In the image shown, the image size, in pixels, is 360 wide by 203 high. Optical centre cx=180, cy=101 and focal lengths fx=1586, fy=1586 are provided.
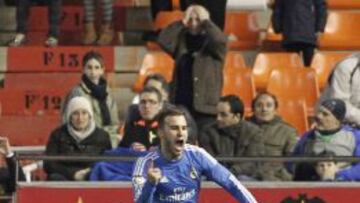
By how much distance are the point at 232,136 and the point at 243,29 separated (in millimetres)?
4438

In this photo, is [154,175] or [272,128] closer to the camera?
[154,175]

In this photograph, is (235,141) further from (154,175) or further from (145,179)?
(154,175)

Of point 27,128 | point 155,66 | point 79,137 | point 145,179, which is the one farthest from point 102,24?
point 145,179

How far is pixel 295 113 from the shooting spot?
1439 centimetres

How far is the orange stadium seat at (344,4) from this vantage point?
16797mm

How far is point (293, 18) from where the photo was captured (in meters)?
15.4

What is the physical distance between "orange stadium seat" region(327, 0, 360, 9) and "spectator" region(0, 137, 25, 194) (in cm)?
595

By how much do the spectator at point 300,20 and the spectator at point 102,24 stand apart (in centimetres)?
167

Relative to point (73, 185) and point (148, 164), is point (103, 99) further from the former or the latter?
point (148, 164)

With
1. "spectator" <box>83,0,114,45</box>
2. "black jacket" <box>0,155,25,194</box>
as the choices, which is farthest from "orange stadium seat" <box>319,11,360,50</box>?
"black jacket" <box>0,155,25,194</box>

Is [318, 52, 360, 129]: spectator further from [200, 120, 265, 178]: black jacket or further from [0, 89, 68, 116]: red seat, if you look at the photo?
[0, 89, 68, 116]: red seat

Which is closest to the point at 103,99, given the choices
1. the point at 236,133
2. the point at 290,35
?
the point at 236,133

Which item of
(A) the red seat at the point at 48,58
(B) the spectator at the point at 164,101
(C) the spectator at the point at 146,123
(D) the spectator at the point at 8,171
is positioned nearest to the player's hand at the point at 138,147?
(C) the spectator at the point at 146,123

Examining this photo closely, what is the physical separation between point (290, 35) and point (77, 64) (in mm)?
2169
